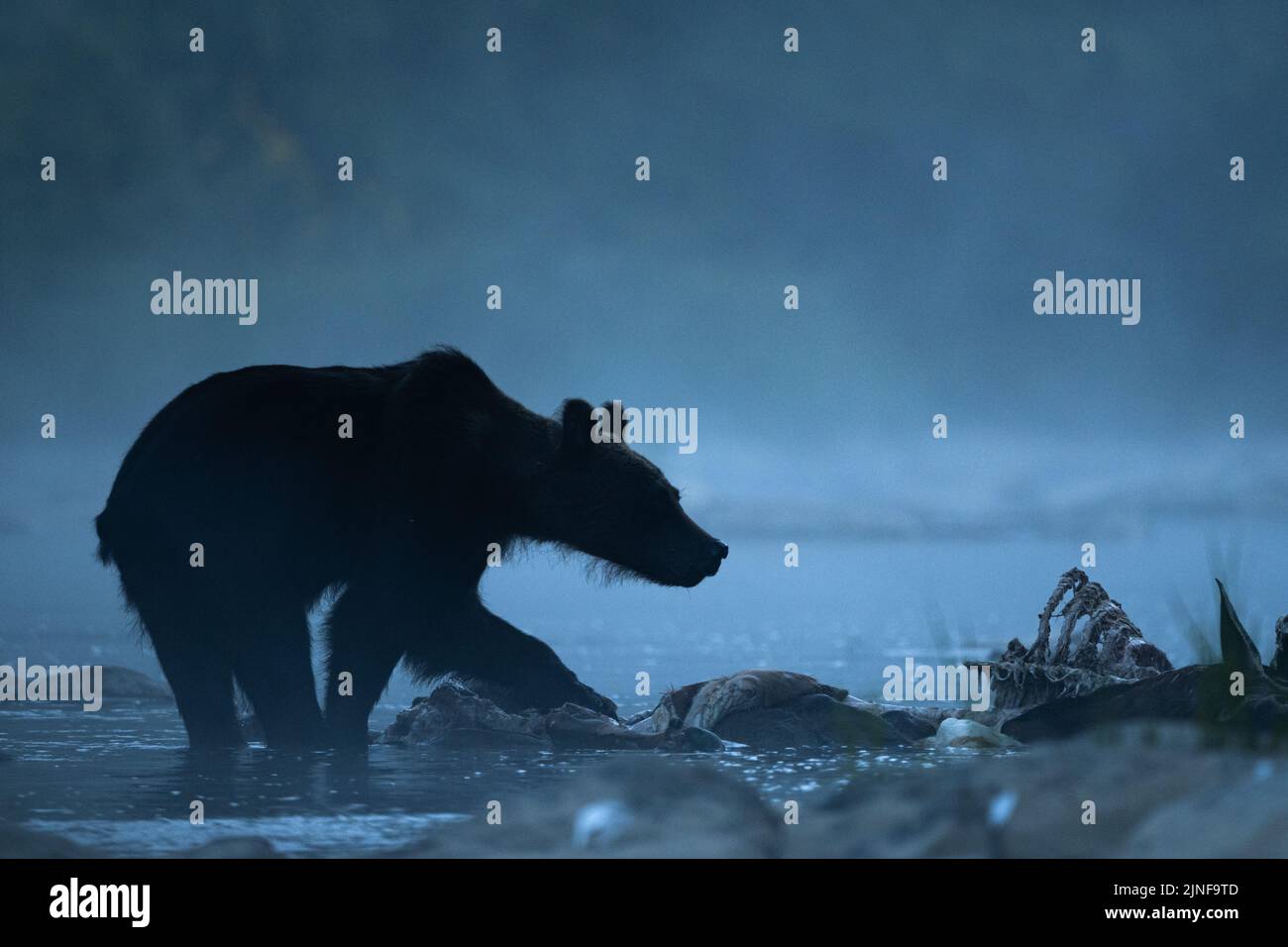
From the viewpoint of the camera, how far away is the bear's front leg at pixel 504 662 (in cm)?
1095

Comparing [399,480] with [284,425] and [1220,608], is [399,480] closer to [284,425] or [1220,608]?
[284,425]

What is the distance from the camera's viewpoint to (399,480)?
32.9 ft

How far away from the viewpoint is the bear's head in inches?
416

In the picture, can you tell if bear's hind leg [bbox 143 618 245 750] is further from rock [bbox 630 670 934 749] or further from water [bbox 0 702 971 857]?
rock [bbox 630 670 934 749]

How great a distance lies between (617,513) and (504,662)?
1629 millimetres

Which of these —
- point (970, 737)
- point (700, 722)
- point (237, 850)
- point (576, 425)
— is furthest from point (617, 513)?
point (237, 850)

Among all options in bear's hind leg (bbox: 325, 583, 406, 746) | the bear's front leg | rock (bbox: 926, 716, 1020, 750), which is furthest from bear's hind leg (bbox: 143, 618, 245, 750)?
rock (bbox: 926, 716, 1020, 750)

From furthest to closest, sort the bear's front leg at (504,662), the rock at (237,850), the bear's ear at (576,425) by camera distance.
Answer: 1. the bear's front leg at (504,662)
2. the bear's ear at (576,425)
3. the rock at (237,850)

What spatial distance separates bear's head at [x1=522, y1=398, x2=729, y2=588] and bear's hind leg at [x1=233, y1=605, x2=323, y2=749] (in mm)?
2229

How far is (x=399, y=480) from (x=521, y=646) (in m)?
1.94

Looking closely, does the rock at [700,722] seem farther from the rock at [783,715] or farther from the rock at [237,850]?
the rock at [237,850]

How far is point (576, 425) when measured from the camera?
34.4 feet

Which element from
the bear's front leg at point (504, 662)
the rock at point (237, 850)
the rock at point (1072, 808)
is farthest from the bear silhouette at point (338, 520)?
the rock at point (1072, 808)

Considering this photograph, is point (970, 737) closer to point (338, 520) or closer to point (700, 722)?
point (700, 722)
